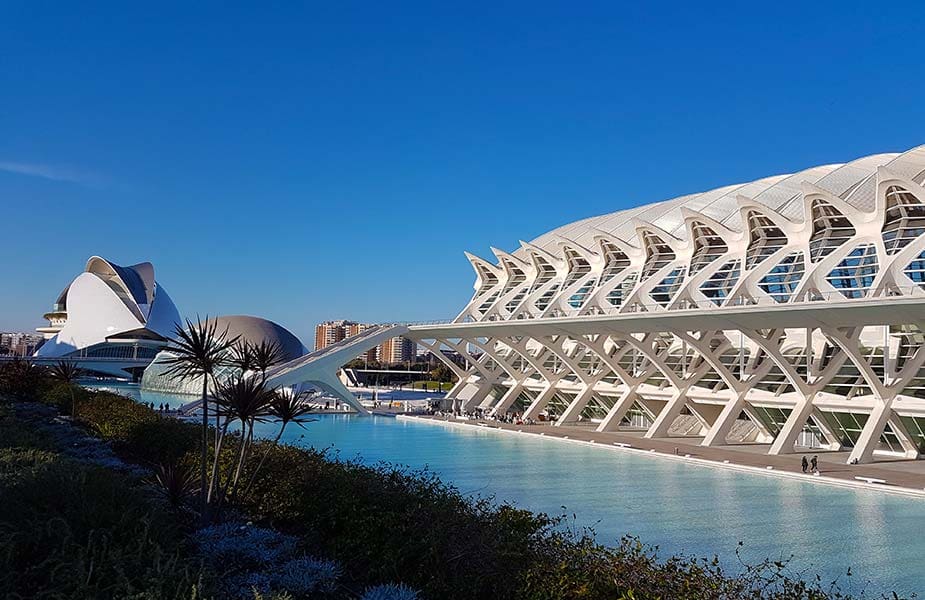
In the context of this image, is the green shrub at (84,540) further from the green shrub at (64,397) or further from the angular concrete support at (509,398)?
the angular concrete support at (509,398)

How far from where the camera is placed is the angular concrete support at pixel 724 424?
2468 centimetres

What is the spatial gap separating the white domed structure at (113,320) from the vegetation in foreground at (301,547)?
67.7 m

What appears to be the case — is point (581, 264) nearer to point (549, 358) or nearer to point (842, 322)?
point (549, 358)

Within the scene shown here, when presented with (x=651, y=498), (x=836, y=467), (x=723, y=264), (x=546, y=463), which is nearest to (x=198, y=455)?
(x=651, y=498)

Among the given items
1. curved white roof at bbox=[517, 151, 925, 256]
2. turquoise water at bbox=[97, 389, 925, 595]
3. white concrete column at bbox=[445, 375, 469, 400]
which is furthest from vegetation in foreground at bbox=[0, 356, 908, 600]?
white concrete column at bbox=[445, 375, 469, 400]

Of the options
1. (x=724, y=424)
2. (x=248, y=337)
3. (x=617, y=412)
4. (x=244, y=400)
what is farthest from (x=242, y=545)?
(x=248, y=337)

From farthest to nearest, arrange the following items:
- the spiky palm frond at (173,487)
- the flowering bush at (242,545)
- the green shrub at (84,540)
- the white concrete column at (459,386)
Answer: the white concrete column at (459,386)
the spiky palm frond at (173,487)
the flowering bush at (242,545)
the green shrub at (84,540)

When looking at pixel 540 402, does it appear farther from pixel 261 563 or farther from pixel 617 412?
pixel 261 563

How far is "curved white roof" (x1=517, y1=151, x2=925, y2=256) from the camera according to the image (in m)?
27.2

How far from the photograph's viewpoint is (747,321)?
21.5 meters

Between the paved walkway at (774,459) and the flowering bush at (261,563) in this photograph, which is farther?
the paved walkway at (774,459)

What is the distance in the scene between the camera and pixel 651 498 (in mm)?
14688

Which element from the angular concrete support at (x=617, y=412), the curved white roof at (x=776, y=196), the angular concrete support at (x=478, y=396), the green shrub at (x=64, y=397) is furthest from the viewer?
the angular concrete support at (x=478, y=396)

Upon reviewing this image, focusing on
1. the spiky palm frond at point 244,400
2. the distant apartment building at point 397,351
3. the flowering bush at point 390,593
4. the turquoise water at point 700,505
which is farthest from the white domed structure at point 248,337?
the distant apartment building at point 397,351
